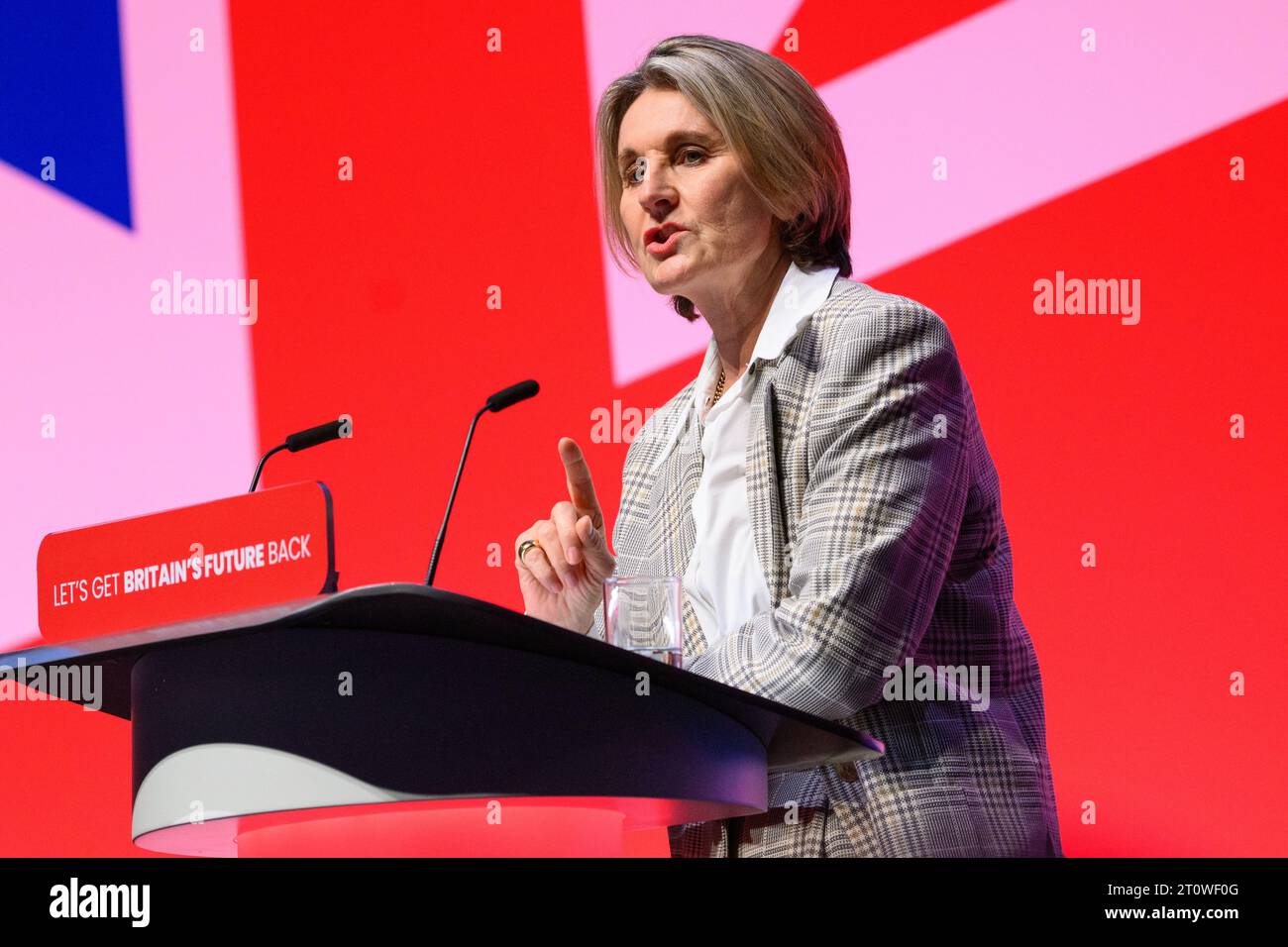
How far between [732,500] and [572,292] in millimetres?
1339

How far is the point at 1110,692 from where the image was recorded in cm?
268

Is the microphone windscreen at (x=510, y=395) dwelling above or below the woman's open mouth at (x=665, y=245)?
below

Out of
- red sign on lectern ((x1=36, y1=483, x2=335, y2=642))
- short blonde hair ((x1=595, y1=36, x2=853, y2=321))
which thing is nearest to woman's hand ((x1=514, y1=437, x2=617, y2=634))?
red sign on lectern ((x1=36, y1=483, x2=335, y2=642))

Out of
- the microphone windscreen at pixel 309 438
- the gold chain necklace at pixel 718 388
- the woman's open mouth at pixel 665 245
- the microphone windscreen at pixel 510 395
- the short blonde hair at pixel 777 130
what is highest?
the short blonde hair at pixel 777 130

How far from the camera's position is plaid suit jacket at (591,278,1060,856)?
1456mm

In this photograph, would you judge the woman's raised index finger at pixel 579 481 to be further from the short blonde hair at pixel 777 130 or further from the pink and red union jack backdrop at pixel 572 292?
the pink and red union jack backdrop at pixel 572 292

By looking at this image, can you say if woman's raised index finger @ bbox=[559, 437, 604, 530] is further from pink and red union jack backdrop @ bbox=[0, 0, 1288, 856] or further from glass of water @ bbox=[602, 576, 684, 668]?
pink and red union jack backdrop @ bbox=[0, 0, 1288, 856]

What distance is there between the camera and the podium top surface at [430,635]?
0.96 metres

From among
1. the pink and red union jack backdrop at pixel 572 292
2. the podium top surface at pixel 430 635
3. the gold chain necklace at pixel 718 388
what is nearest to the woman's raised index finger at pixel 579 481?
the podium top surface at pixel 430 635

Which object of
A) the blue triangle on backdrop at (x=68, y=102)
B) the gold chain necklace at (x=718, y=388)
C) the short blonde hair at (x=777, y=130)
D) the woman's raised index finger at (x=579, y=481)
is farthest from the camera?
the blue triangle on backdrop at (x=68, y=102)

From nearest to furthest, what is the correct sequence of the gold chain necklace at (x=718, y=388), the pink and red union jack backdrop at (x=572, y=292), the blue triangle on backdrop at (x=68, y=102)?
the gold chain necklace at (x=718, y=388), the pink and red union jack backdrop at (x=572, y=292), the blue triangle on backdrop at (x=68, y=102)

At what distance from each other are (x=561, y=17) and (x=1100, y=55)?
3.87 ft

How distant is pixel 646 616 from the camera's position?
156 cm
